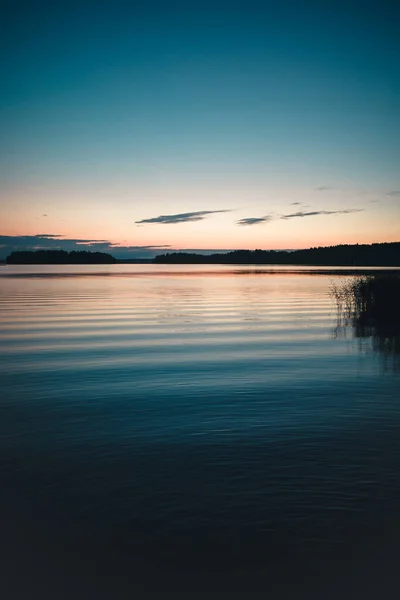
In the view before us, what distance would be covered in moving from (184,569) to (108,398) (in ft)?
24.0

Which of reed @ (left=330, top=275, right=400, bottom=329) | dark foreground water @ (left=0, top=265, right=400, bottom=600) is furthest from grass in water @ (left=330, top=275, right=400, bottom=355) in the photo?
dark foreground water @ (left=0, top=265, right=400, bottom=600)

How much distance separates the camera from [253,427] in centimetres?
1017

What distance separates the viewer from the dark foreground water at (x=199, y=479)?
5.48m

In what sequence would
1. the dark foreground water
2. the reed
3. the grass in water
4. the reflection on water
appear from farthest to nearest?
the reed → the grass in water → the reflection on water → the dark foreground water

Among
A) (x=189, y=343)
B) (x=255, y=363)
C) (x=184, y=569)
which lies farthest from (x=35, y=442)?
(x=189, y=343)

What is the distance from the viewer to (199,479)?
302 inches

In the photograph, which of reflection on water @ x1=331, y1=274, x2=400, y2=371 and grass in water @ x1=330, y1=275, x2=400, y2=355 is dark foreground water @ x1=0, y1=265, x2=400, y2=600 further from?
grass in water @ x1=330, y1=275, x2=400, y2=355

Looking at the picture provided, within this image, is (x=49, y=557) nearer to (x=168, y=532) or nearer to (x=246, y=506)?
(x=168, y=532)

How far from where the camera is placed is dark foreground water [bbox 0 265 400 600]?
5.48 m

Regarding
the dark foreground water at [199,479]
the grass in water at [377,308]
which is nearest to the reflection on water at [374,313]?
the grass in water at [377,308]

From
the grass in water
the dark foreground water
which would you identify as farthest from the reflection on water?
the dark foreground water

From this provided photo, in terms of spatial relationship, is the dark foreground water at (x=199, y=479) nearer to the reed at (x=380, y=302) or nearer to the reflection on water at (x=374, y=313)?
the reflection on water at (x=374, y=313)

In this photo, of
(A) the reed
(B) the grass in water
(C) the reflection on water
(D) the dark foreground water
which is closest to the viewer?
(D) the dark foreground water

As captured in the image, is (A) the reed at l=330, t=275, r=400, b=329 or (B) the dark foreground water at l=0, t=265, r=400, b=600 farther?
(A) the reed at l=330, t=275, r=400, b=329
